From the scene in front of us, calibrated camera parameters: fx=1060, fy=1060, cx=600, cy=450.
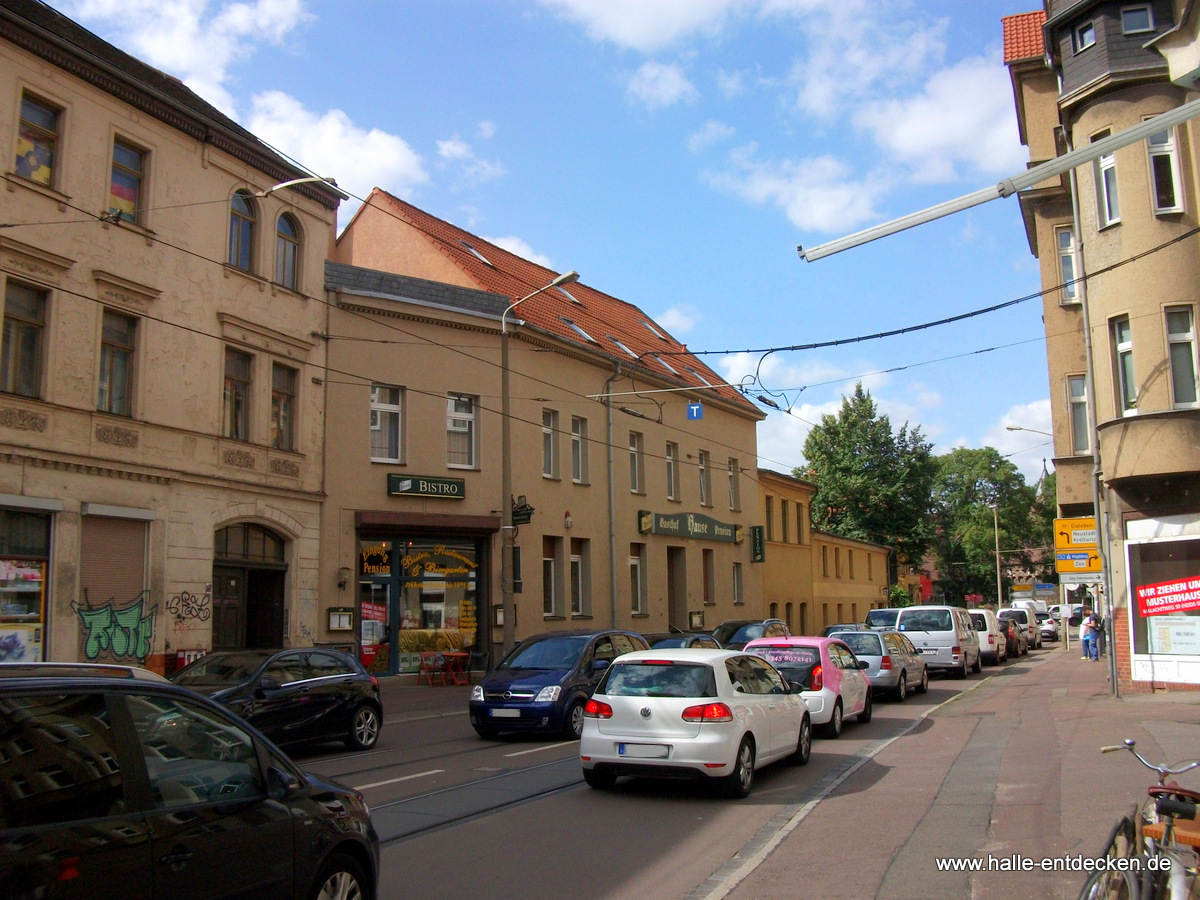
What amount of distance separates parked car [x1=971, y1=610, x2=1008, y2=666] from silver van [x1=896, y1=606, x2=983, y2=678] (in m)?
6.00

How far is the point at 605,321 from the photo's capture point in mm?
38094

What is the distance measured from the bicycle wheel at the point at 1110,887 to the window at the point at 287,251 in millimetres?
20395

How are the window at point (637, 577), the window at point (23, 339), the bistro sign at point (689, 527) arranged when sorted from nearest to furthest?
the window at point (23, 339) → the window at point (637, 577) → the bistro sign at point (689, 527)

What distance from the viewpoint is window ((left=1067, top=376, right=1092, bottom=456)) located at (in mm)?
23688

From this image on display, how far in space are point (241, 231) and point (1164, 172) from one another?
17.6 metres

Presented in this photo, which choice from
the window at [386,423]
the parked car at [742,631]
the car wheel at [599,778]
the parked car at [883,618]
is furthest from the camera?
the parked car at [883,618]

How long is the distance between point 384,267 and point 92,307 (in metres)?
14.1

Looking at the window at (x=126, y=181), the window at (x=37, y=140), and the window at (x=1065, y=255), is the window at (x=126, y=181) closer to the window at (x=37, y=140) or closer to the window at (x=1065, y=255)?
the window at (x=37, y=140)

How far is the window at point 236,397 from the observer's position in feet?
68.6

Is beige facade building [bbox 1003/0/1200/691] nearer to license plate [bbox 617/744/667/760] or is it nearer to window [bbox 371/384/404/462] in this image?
license plate [bbox 617/744/667/760]

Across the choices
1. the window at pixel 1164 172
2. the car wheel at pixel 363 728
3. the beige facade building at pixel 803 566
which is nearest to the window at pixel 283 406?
the car wheel at pixel 363 728

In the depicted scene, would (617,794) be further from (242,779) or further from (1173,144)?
(1173,144)

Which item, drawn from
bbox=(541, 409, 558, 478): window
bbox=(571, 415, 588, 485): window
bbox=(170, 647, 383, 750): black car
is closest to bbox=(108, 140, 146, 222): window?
bbox=(170, 647, 383, 750): black car

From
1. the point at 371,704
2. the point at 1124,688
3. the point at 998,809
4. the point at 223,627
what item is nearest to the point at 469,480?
the point at 223,627
